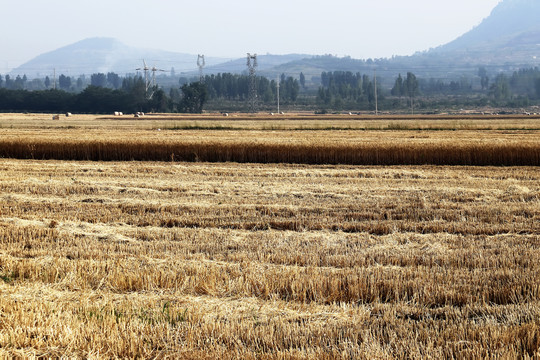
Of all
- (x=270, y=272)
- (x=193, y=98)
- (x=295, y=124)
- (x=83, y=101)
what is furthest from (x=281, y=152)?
(x=193, y=98)

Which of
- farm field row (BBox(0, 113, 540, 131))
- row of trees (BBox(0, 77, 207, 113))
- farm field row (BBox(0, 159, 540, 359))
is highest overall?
row of trees (BBox(0, 77, 207, 113))

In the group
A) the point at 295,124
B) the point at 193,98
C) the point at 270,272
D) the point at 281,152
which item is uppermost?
the point at 193,98

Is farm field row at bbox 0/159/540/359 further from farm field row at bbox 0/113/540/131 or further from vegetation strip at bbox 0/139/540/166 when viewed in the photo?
farm field row at bbox 0/113/540/131

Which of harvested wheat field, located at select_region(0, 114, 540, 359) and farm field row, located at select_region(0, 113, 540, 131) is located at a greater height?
farm field row, located at select_region(0, 113, 540, 131)

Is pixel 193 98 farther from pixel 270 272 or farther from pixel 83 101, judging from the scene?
pixel 270 272

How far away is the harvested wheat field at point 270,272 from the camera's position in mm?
5988

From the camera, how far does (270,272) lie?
8.65 meters

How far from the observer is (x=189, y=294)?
7922mm

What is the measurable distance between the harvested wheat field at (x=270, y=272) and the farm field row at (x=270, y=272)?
0.09 feet

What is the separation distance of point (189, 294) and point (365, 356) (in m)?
3.04

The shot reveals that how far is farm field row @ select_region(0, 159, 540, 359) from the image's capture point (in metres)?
6.00

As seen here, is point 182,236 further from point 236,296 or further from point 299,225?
point 236,296

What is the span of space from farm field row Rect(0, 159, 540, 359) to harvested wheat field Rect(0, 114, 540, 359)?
3 cm

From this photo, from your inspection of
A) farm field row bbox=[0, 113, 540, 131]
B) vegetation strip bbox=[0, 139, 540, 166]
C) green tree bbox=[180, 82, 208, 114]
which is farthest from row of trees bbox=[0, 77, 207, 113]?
vegetation strip bbox=[0, 139, 540, 166]
